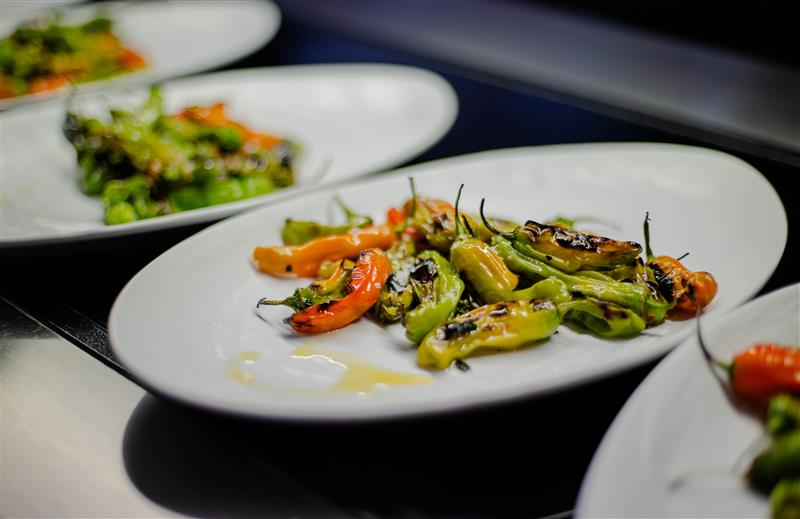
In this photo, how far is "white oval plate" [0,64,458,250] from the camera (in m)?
2.21

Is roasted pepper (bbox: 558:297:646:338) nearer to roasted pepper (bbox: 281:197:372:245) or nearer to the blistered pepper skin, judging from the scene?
the blistered pepper skin

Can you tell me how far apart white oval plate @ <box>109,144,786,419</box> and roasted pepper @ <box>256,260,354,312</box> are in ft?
0.17

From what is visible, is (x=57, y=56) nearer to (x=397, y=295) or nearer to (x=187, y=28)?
(x=187, y=28)

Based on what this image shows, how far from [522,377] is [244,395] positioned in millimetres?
501

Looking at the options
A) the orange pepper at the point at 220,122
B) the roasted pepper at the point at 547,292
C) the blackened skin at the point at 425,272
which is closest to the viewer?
the roasted pepper at the point at 547,292

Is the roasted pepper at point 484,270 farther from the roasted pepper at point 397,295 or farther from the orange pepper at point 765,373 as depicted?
the orange pepper at point 765,373

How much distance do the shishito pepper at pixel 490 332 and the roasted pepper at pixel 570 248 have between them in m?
0.18

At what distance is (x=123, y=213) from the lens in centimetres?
221

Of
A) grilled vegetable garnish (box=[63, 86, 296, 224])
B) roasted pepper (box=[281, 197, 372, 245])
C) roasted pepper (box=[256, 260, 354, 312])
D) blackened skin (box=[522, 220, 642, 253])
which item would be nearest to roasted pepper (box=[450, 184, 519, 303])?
blackened skin (box=[522, 220, 642, 253])

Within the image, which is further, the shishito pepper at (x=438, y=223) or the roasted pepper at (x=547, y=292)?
the shishito pepper at (x=438, y=223)

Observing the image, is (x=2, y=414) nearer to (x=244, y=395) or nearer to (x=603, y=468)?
(x=244, y=395)

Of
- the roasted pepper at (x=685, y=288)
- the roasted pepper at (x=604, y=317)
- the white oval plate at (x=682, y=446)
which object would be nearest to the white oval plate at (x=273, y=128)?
the roasted pepper at (x=604, y=317)

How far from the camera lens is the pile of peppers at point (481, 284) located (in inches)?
59.0

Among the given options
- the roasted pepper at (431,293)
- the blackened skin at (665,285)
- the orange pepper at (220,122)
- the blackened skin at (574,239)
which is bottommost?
the orange pepper at (220,122)
